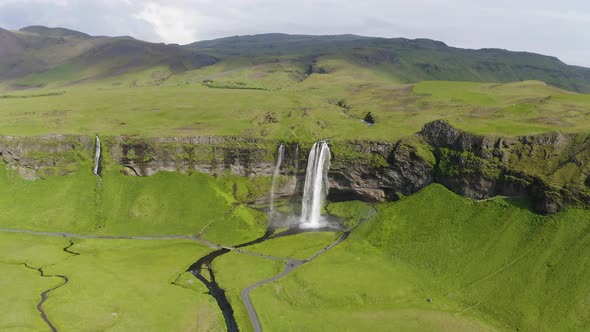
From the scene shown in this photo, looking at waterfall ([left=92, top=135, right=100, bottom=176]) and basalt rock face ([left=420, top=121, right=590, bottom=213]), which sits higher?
basalt rock face ([left=420, top=121, right=590, bottom=213])

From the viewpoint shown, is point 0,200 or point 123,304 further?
point 0,200

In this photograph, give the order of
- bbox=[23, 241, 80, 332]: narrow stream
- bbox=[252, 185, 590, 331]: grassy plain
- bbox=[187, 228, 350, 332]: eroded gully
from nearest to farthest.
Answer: bbox=[252, 185, 590, 331]: grassy plain < bbox=[23, 241, 80, 332]: narrow stream < bbox=[187, 228, 350, 332]: eroded gully

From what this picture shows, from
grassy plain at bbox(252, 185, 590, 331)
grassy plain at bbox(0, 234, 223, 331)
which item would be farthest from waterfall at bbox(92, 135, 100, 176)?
grassy plain at bbox(252, 185, 590, 331)

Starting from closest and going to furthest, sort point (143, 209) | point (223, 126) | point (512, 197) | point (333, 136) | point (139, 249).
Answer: point (512, 197)
point (139, 249)
point (143, 209)
point (333, 136)
point (223, 126)

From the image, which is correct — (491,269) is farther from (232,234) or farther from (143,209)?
(143,209)

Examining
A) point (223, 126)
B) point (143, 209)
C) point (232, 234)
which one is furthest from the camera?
point (223, 126)

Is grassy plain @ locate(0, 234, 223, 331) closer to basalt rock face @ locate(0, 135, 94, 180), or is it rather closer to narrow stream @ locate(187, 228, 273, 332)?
narrow stream @ locate(187, 228, 273, 332)

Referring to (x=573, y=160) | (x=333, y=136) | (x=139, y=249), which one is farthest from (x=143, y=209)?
(x=573, y=160)
